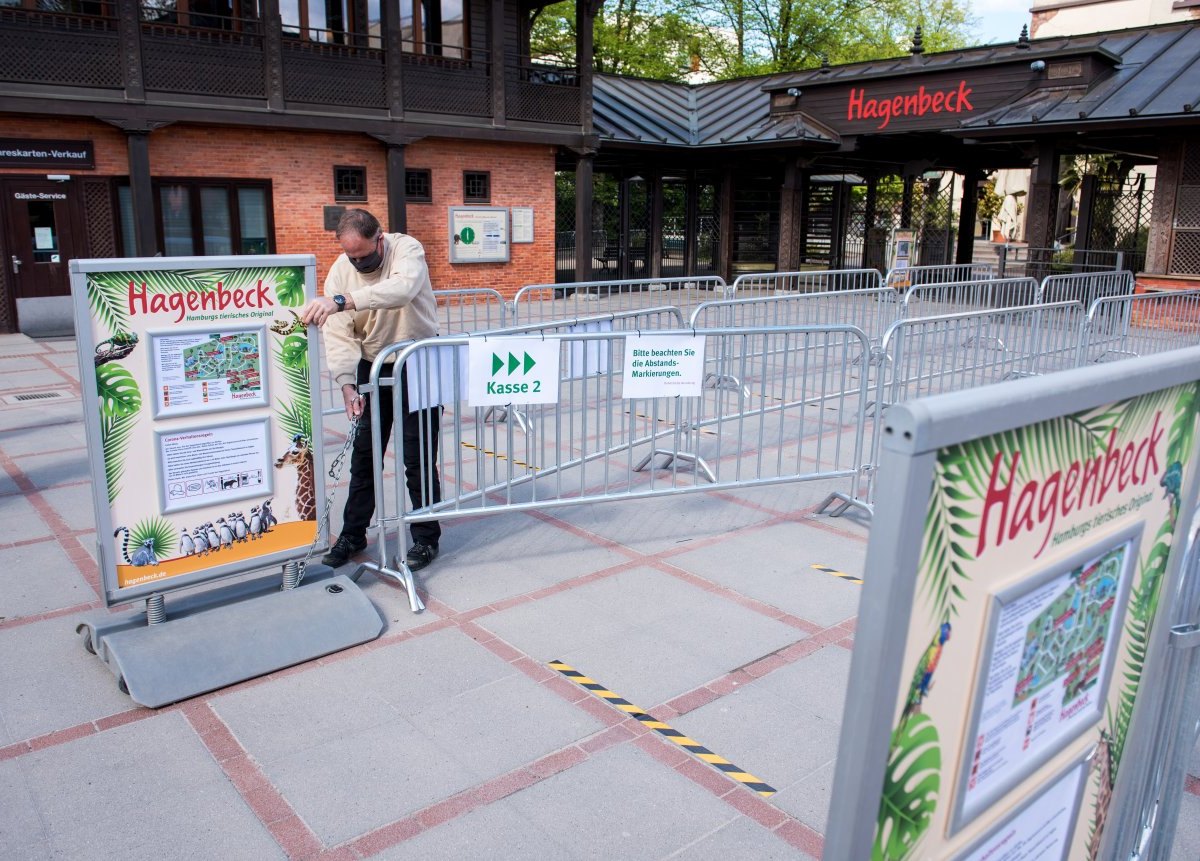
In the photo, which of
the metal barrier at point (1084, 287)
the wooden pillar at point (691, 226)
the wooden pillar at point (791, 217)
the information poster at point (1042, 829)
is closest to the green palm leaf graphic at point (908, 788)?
the information poster at point (1042, 829)

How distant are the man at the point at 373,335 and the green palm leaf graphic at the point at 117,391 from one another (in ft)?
3.37

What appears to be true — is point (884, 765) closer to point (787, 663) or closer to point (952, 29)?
point (787, 663)

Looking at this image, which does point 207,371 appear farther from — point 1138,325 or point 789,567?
point 1138,325

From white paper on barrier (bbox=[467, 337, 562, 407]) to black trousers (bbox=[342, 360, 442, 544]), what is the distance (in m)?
0.35

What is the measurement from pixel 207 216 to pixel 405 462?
14.5 metres

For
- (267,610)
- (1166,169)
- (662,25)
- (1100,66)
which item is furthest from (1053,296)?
(662,25)

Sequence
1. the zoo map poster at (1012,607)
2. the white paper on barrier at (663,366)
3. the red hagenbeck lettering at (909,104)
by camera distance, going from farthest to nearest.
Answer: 1. the red hagenbeck lettering at (909,104)
2. the white paper on barrier at (663,366)
3. the zoo map poster at (1012,607)

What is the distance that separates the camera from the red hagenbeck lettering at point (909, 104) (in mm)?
19391

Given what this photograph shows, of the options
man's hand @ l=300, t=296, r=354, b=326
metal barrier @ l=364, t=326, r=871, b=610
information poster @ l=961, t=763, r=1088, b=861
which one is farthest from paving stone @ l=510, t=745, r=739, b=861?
man's hand @ l=300, t=296, r=354, b=326

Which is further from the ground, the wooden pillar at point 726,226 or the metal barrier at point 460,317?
the wooden pillar at point 726,226

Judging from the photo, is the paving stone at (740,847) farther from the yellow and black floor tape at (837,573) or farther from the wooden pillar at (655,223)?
the wooden pillar at (655,223)

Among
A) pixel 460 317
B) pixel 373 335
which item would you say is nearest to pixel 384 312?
pixel 373 335

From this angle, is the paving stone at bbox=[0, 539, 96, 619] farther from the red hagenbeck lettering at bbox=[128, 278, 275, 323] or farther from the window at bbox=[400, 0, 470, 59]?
the window at bbox=[400, 0, 470, 59]

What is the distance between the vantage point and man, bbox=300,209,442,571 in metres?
5.15
